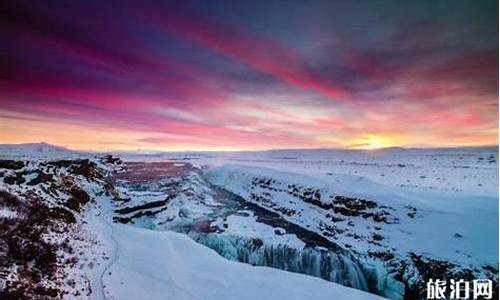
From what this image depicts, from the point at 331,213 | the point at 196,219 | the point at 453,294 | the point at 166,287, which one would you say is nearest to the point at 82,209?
the point at 196,219

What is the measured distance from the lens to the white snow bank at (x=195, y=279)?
23.0 ft

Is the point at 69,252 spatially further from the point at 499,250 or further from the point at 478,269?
the point at 499,250

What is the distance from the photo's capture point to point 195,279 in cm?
765

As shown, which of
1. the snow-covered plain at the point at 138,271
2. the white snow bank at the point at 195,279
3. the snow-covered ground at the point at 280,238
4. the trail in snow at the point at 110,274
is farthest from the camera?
the snow-covered ground at the point at 280,238

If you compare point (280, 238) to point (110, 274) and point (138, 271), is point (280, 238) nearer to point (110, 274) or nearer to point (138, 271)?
point (138, 271)

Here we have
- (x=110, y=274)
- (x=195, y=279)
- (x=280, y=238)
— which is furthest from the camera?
(x=280, y=238)

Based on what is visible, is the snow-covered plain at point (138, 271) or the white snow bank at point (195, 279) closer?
the snow-covered plain at point (138, 271)

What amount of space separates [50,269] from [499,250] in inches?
374

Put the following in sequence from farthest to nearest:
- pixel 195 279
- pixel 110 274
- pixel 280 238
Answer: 1. pixel 280 238
2. pixel 195 279
3. pixel 110 274

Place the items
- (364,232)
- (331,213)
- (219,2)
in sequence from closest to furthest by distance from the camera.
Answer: (219,2) → (364,232) → (331,213)

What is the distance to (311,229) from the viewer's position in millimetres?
12875

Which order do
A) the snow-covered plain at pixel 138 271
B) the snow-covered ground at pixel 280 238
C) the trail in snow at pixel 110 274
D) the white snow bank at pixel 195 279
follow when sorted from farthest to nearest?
the snow-covered ground at pixel 280 238
the white snow bank at pixel 195 279
the snow-covered plain at pixel 138 271
the trail in snow at pixel 110 274

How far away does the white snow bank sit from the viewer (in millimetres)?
7000

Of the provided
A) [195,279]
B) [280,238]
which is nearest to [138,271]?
[195,279]
